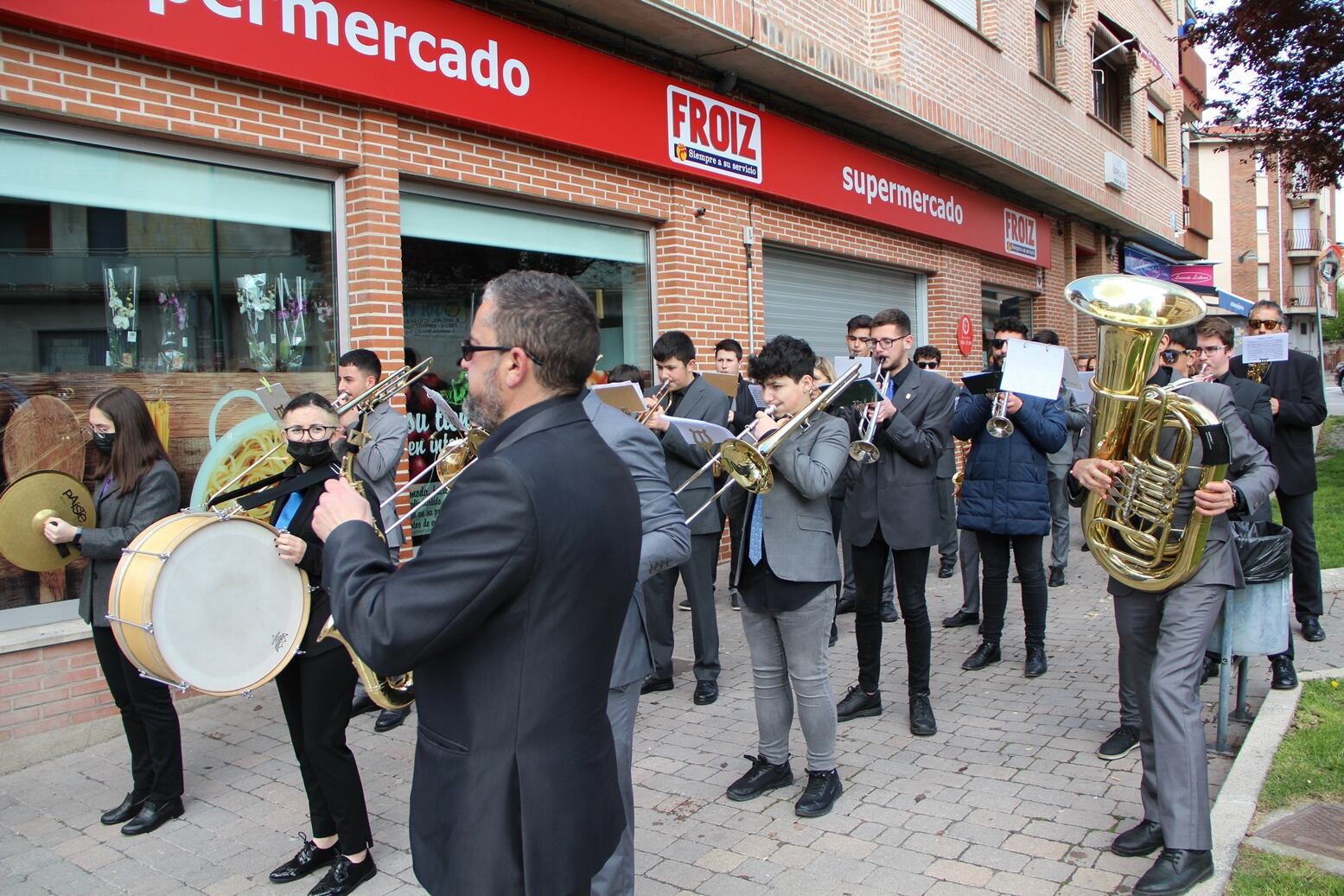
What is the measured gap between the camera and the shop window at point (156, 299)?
16.4ft

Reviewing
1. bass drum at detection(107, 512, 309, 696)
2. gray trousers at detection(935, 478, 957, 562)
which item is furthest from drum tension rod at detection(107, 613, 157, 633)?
gray trousers at detection(935, 478, 957, 562)

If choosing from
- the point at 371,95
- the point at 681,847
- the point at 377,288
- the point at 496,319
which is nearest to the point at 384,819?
the point at 681,847

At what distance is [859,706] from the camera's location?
511cm

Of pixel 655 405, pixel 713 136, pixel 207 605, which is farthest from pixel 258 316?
pixel 713 136

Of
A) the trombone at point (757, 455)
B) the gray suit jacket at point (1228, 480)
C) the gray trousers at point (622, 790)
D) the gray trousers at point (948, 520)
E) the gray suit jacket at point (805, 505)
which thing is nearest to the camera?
the gray trousers at point (622, 790)

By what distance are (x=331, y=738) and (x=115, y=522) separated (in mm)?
1479

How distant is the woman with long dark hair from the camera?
4051 mm

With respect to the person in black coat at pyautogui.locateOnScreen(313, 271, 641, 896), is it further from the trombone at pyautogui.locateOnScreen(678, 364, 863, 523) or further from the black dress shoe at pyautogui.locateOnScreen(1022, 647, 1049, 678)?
the black dress shoe at pyautogui.locateOnScreen(1022, 647, 1049, 678)

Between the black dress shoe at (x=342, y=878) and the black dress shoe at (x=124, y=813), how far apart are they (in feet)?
4.06

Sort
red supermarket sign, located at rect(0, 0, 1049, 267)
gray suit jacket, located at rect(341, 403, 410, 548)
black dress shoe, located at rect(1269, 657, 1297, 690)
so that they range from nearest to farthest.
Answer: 1. black dress shoe, located at rect(1269, 657, 1297, 690)
2. red supermarket sign, located at rect(0, 0, 1049, 267)
3. gray suit jacket, located at rect(341, 403, 410, 548)

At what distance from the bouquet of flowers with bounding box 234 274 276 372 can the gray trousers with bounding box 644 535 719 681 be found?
2.82 meters

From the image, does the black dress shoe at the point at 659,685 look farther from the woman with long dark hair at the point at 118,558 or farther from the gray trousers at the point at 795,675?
the woman with long dark hair at the point at 118,558

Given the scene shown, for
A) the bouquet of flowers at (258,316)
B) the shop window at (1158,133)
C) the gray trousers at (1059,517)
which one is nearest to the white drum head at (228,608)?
the bouquet of flowers at (258,316)

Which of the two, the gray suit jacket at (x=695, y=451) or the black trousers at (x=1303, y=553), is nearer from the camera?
the gray suit jacket at (x=695, y=451)
